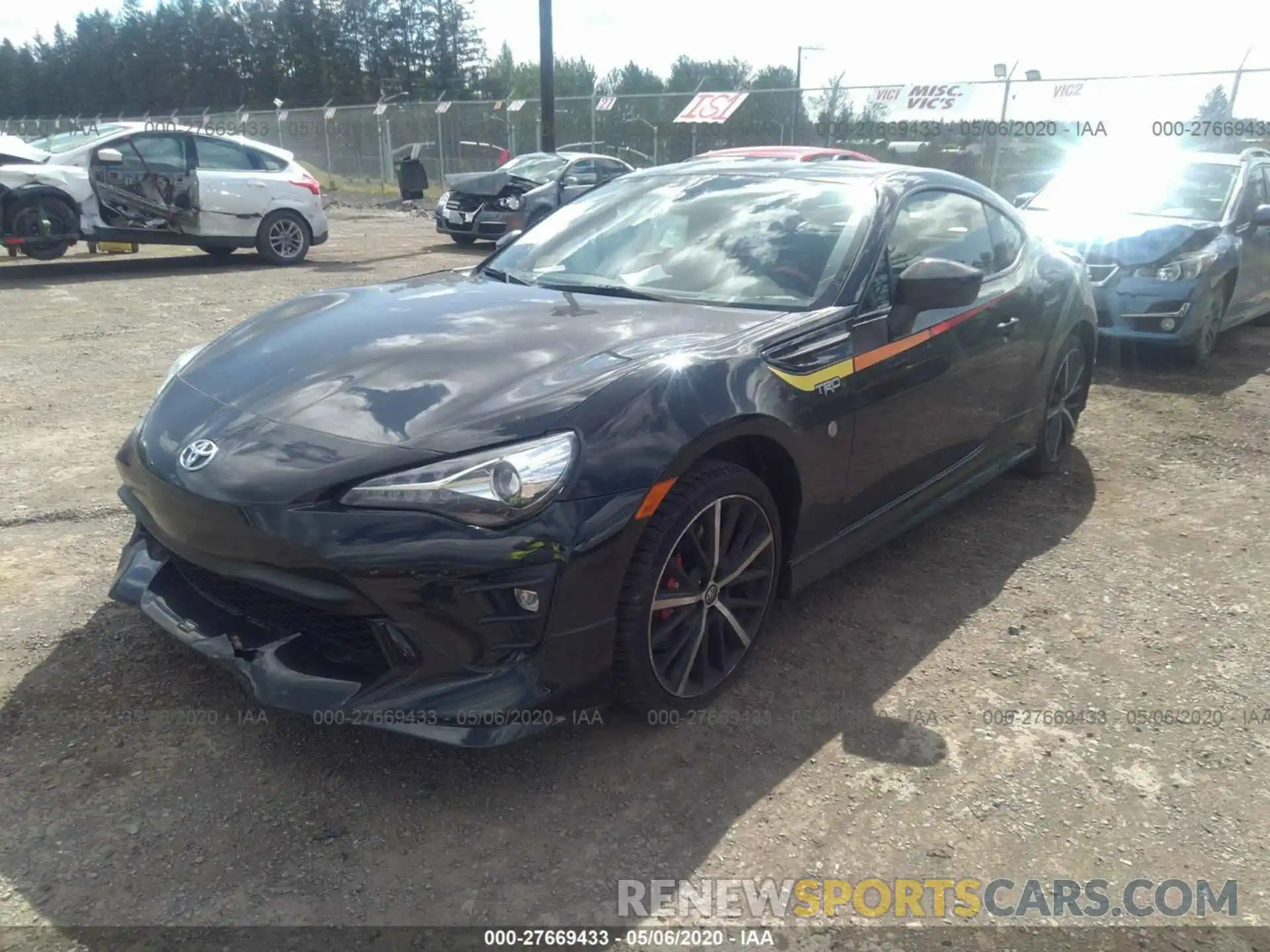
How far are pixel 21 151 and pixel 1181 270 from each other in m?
11.0

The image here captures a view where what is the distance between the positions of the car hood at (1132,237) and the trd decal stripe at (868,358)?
3.99 metres

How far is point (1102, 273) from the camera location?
23.8 feet

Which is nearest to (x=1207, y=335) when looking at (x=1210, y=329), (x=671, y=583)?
(x=1210, y=329)

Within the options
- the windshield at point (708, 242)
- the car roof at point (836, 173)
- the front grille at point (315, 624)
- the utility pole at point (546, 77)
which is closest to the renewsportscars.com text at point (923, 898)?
the front grille at point (315, 624)

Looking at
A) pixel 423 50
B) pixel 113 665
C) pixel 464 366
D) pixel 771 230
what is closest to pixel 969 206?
pixel 771 230

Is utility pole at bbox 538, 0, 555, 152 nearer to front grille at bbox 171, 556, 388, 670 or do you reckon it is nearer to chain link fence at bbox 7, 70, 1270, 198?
chain link fence at bbox 7, 70, 1270, 198

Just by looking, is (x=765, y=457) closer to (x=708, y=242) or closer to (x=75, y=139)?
(x=708, y=242)

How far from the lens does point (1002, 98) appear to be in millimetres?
16281

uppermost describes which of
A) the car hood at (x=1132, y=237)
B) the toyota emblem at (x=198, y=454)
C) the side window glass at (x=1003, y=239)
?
the side window glass at (x=1003, y=239)

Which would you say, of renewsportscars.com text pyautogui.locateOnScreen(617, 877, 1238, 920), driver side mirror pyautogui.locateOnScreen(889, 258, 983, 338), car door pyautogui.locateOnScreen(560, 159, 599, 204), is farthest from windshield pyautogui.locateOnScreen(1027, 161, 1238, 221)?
car door pyautogui.locateOnScreen(560, 159, 599, 204)

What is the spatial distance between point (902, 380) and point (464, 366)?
1.58 meters

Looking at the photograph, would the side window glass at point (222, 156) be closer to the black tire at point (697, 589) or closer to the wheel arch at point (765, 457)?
the wheel arch at point (765, 457)

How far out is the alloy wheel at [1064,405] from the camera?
4.82m

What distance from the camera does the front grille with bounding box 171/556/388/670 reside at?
2385mm
